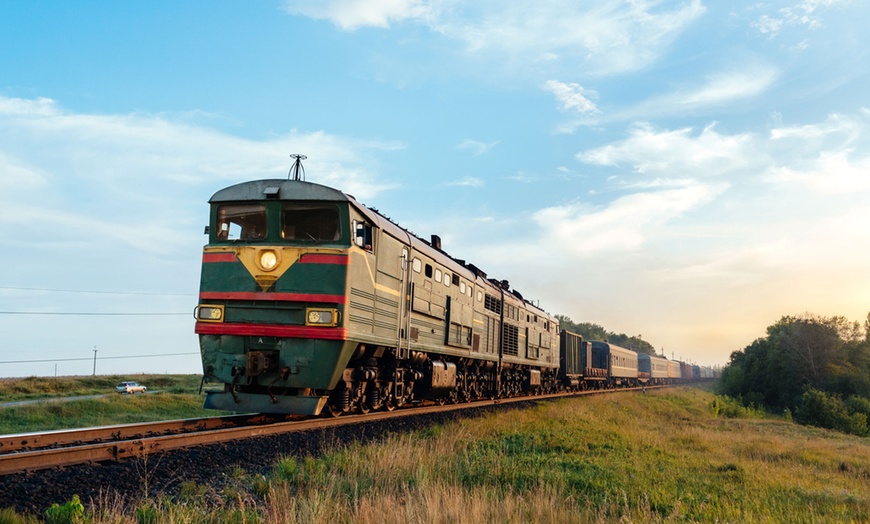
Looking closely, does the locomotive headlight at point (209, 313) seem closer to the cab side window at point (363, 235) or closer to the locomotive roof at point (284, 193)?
the locomotive roof at point (284, 193)

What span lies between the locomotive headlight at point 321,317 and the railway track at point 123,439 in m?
1.87

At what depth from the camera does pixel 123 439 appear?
959 cm

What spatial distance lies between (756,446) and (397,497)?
13.0 m

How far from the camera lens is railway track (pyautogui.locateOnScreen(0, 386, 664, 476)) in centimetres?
725

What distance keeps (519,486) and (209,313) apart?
6683mm

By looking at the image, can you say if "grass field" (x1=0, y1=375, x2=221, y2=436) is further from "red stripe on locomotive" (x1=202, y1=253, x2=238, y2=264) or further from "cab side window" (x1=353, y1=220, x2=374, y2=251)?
"cab side window" (x1=353, y1=220, x2=374, y2=251)

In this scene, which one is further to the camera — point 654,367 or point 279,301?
point 654,367

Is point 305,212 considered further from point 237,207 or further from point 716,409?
point 716,409

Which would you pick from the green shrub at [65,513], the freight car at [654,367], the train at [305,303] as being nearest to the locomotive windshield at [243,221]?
the train at [305,303]

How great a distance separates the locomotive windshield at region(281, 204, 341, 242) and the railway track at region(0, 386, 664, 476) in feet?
11.4

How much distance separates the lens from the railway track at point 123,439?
286 inches

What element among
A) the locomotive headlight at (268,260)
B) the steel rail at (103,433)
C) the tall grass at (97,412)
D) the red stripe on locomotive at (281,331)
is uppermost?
the locomotive headlight at (268,260)

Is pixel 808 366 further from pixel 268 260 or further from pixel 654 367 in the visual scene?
pixel 268 260

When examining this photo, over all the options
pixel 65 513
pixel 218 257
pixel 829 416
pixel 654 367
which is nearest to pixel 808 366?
pixel 829 416
